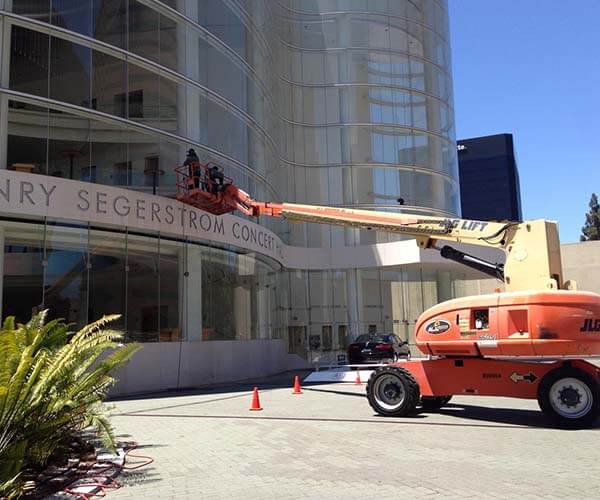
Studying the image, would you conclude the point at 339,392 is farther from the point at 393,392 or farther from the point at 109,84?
the point at 109,84

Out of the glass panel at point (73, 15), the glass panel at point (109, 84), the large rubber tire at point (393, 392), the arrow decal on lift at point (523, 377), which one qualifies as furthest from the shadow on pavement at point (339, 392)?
the glass panel at point (73, 15)

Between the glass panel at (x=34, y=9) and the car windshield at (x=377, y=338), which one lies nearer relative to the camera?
the glass panel at (x=34, y=9)

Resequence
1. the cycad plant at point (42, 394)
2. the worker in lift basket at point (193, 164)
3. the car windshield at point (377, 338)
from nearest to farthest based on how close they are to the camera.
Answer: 1. the cycad plant at point (42, 394)
2. the worker in lift basket at point (193, 164)
3. the car windshield at point (377, 338)

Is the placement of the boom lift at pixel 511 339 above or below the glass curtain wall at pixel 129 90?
below

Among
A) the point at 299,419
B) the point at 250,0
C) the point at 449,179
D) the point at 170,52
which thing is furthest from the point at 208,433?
the point at 449,179

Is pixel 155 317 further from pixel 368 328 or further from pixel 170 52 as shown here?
pixel 368 328

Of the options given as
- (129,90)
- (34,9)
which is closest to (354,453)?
(129,90)

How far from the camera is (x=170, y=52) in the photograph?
70.8ft

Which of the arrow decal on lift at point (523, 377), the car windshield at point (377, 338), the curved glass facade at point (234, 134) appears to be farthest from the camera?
the car windshield at point (377, 338)

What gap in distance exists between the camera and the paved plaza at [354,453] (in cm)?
708

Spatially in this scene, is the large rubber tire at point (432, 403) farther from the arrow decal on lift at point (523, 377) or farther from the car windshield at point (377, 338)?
the car windshield at point (377, 338)

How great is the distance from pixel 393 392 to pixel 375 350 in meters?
12.2

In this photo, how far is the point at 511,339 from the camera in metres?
11.4

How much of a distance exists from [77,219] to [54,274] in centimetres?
166
